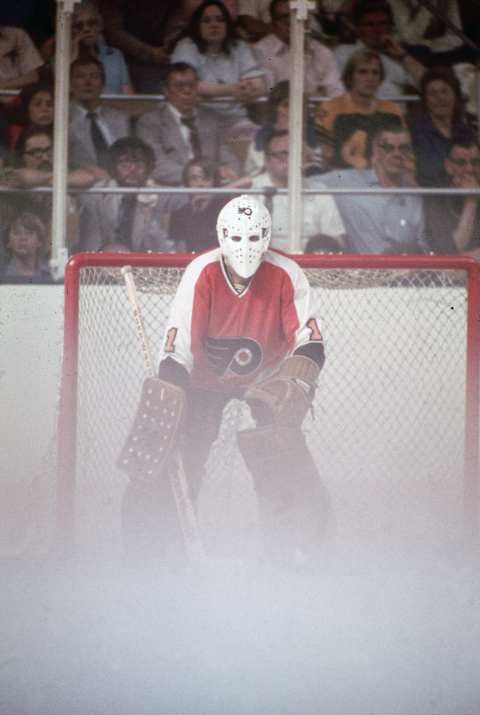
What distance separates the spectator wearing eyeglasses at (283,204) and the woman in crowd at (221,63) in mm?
101

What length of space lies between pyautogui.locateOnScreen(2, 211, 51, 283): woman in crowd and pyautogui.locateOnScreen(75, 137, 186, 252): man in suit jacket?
0.38 feet

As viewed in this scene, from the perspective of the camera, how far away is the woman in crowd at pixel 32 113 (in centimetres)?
293

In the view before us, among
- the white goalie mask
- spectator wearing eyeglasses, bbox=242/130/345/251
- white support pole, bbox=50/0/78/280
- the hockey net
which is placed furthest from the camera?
spectator wearing eyeglasses, bbox=242/130/345/251

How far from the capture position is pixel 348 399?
250 centimetres

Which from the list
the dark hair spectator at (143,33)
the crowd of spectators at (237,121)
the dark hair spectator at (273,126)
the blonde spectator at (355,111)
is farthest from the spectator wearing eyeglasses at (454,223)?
the dark hair spectator at (143,33)

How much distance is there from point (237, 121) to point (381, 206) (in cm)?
50

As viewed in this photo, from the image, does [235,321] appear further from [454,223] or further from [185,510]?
[454,223]

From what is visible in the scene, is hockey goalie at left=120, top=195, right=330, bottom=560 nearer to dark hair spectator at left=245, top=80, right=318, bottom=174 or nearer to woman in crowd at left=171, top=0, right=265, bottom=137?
dark hair spectator at left=245, top=80, right=318, bottom=174

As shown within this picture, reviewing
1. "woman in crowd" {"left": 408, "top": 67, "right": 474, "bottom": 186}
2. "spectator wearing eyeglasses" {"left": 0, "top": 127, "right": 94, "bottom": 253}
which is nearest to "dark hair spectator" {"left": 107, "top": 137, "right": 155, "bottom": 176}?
"spectator wearing eyeglasses" {"left": 0, "top": 127, "right": 94, "bottom": 253}

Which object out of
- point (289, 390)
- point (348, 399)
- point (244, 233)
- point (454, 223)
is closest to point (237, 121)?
point (454, 223)

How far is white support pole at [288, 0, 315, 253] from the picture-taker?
262cm

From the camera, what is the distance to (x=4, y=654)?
5.45 ft

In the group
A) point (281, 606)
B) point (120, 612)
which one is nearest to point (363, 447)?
point (281, 606)

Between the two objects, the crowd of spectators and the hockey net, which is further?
the crowd of spectators
